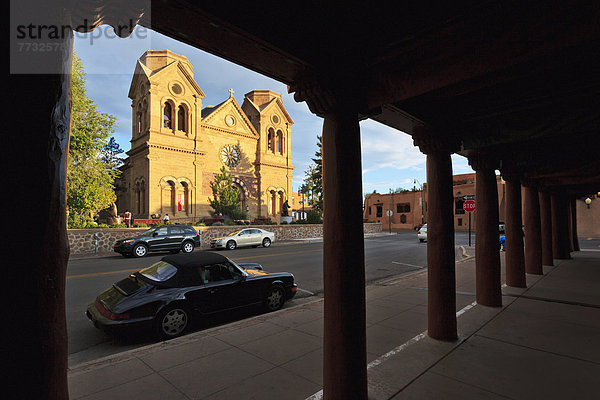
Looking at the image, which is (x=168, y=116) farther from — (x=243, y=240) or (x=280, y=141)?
(x=243, y=240)

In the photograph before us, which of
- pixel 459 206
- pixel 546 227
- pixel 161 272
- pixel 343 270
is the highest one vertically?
pixel 459 206

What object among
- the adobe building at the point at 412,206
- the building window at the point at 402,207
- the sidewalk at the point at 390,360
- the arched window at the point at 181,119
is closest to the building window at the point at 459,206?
the adobe building at the point at 412,206

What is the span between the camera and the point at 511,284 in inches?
321

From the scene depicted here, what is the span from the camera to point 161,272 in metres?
5.66

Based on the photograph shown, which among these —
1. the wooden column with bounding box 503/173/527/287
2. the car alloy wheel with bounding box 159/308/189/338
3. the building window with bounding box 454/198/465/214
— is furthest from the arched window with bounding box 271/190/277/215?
the car alloy wheel with bounding box 159/308/189/338

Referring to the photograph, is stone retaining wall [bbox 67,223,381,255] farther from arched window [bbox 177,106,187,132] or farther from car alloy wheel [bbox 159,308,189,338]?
arched window [bbox 177,106,187,132]

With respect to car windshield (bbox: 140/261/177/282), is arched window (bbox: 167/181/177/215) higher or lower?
higher

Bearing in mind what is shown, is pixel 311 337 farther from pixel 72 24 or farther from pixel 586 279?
pixel 586 279

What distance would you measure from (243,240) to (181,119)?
19.8 meters

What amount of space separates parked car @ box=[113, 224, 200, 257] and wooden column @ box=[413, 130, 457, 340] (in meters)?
14.4

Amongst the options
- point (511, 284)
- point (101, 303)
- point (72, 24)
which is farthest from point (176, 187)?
point (72, 24)

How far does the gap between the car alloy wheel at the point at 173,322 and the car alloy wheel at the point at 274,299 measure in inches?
72.8

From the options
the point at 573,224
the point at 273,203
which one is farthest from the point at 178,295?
the point at 273,203

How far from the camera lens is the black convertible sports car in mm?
4914
